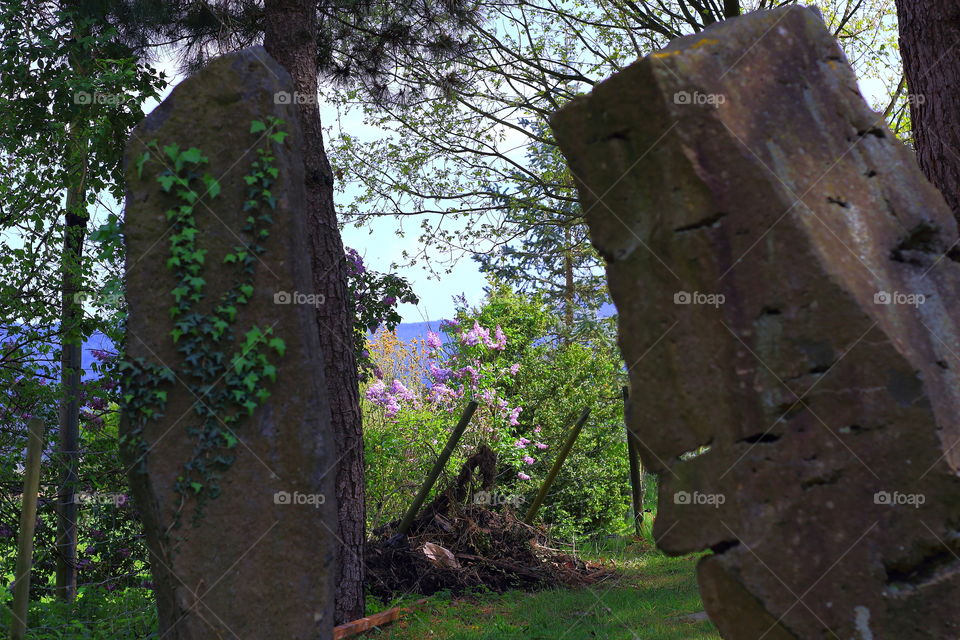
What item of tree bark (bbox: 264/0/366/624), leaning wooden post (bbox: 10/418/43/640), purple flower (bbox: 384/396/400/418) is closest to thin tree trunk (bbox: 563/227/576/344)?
purple flower (bbox: 384/396/400/418)

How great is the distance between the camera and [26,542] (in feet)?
16.7

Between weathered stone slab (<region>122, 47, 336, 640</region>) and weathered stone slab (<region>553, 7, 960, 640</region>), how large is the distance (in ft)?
5.60

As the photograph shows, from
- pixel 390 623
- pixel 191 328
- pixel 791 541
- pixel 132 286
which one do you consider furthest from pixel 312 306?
pixel 390 623

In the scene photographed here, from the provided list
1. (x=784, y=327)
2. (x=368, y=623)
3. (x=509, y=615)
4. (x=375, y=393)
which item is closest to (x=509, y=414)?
(x=375, y=393)

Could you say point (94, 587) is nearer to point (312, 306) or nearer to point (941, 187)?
point (312, 306)

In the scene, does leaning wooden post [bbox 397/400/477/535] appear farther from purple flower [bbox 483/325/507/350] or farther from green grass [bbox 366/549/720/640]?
purple flower [bbox 483/325/507/350]

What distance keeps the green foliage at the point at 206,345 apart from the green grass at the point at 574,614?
2462 mm

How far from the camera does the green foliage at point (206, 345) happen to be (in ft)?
14.3

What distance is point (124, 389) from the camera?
4.48m

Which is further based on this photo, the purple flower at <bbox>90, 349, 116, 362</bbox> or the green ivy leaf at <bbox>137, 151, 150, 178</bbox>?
the purple flower at <bbox>90, 349, 116, 362</bbox>

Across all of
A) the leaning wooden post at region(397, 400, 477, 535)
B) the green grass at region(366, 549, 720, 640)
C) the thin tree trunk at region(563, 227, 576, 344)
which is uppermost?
the thin tree trunk at region(563, 227, 576, 344)

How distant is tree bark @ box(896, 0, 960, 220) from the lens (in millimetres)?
5809

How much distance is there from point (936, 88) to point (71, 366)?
7149 mm

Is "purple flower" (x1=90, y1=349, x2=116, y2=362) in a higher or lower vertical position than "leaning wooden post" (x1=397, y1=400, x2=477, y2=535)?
higher
